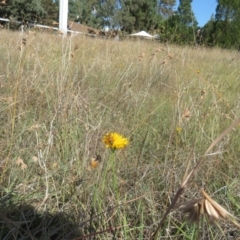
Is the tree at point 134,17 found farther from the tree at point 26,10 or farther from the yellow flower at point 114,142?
the yellow flower at point 114,142

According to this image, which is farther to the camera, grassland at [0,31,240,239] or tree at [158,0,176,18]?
tree at [158,0,176,18]

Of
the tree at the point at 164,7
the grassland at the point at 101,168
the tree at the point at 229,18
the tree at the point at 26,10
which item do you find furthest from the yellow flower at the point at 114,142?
the tree at the point at 164,7

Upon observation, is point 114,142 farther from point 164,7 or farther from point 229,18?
point 164,7

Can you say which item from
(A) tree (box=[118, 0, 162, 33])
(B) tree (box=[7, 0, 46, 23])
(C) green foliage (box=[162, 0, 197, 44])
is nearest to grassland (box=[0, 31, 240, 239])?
(C) green foliage (box=[162, 0, 197, 44])

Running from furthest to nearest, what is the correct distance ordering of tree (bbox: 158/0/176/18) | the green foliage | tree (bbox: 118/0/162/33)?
tree (bbox: 158/0/176/18) → tree (bbox: 118/0/162/33) → the green foliage

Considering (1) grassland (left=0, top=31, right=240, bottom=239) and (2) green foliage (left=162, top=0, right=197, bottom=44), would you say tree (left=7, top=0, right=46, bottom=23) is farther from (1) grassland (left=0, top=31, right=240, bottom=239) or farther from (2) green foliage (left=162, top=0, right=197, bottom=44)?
(1) grassland (left=0, top=31, right=240, bottom=239)

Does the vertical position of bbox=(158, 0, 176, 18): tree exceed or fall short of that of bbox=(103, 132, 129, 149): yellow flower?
it exceeds it

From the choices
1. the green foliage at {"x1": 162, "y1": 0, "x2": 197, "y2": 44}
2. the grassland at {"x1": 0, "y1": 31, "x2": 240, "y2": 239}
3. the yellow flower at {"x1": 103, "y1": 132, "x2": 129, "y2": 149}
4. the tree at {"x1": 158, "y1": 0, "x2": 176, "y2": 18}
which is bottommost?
the grassland at {"x1": 0, "y1": 31, "x2": 240, "y2": 239}

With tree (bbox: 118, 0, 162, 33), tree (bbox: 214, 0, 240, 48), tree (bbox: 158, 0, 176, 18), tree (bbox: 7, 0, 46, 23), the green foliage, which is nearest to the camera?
the green foliage

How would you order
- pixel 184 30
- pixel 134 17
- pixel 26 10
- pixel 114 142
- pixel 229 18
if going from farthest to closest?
pixel 26 10, pixel 134 17, pixel 184 30, pixel 229 18, pixel 114 142

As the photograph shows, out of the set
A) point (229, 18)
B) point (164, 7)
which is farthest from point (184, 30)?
point (164, 7)

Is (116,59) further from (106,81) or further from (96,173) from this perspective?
(96,173)

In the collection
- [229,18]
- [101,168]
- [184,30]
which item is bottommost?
[101,168]

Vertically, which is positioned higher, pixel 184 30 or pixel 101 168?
pixel 184 30
